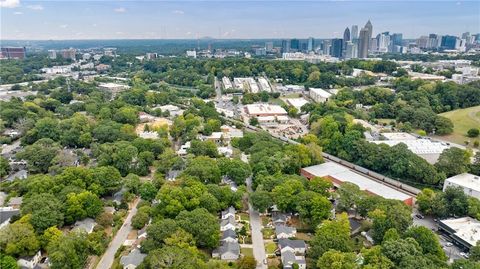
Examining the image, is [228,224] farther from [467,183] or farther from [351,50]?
[351,50]

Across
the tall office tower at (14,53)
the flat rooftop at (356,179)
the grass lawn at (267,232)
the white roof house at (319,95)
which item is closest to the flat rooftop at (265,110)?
the white roof house at (319,95)

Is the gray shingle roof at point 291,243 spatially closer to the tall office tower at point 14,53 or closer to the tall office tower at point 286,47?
the tall office tower at point 14,53

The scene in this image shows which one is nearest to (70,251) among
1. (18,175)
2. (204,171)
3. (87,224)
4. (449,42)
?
(87,224)

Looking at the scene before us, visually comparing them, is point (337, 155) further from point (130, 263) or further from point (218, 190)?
point (130, 263)

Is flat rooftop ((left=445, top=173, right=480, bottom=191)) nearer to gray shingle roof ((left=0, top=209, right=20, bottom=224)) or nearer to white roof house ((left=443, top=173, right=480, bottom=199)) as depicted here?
white roof house ((left=443, top=173, right=480, bottom=199))

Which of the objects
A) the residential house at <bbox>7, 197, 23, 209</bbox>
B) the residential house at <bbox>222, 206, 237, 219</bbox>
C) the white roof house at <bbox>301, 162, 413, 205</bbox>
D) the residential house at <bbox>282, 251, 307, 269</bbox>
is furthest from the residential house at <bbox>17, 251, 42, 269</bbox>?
the white roof house at <bbox>301, 162, 413, 205</bbox>

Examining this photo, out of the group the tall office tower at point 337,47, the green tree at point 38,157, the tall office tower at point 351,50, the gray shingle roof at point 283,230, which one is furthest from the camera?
the tall office tower at point 337,47
